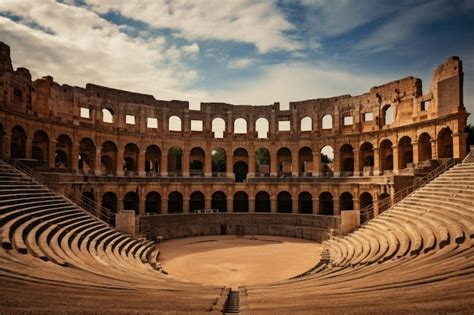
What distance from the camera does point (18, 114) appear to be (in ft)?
A: 94.5

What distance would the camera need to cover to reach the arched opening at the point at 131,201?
38812mm

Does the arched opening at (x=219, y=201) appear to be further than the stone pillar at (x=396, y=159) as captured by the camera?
Yes

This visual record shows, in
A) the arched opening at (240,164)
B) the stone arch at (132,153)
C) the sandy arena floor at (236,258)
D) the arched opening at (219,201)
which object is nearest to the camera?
the sandy arena floor at (236,258)

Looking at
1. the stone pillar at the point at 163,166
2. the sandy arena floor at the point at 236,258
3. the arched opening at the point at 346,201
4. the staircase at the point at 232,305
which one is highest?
the stone pillar at the point at 163,166

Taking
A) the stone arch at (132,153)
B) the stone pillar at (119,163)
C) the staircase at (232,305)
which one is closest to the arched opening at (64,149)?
the stone pillar at (119,163)

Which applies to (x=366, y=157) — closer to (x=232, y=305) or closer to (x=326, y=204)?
(x=326, y=204)

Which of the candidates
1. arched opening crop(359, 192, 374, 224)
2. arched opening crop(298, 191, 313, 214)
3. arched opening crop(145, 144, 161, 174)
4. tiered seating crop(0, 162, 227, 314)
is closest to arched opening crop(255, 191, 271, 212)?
arched opening crop(298, 191, 313, 214)

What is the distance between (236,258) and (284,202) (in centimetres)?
1928

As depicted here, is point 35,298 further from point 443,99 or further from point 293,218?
point 443,99

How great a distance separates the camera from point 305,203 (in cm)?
4238

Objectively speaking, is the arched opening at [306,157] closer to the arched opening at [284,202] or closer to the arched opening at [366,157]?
the arched opening at [284,202]

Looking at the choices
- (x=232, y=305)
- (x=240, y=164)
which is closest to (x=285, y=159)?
(x=240, y=164)

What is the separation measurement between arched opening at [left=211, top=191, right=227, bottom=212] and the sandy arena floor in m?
9.20

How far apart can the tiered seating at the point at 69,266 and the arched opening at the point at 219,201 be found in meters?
17.0
